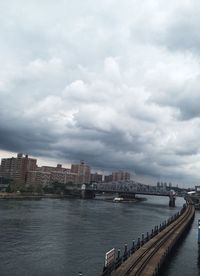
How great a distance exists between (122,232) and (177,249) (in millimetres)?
21116

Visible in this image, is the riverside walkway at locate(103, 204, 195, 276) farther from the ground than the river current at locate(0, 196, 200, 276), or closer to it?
farther from the ground

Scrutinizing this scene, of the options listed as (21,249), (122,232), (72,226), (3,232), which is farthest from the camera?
(72,226)

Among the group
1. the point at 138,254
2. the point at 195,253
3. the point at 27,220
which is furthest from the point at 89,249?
the point at 27,220

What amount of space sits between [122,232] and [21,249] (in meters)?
35.3

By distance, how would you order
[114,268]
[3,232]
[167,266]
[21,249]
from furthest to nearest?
[3,232], [21,249], [167,266], [114,268]

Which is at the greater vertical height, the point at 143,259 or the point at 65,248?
the point at 143,259

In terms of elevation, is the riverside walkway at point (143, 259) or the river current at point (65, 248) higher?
the riverside walkway at point (143, 259)

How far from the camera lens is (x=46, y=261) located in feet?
182

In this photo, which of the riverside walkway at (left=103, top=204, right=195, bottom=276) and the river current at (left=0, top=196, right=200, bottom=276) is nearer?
the riverside walkway at (left=103, top=204, right=195, bottom=276)

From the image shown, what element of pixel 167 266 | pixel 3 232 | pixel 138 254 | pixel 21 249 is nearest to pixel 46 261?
pixel 21 249

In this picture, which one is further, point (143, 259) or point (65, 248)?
point (65, 248)

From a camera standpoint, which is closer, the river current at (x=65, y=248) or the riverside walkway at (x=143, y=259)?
the riverside walkway at (x=143, y=259)

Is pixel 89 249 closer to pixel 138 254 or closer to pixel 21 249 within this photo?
pixel 21 249

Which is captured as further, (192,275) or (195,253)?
(195,253)
